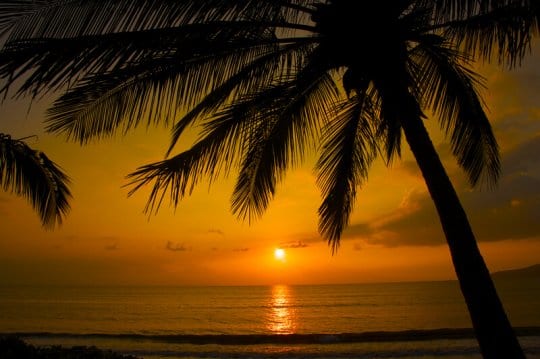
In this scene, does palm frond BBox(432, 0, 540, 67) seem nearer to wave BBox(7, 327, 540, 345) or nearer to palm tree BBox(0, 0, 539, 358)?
palm tree BBox(0, 0, 539, 358)

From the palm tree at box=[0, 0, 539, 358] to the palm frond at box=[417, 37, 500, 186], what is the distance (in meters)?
0.02

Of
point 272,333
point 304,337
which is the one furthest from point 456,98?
point 272,333

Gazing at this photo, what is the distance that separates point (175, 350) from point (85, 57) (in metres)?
17.8

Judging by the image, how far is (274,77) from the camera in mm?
5746

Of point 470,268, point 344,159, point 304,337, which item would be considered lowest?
point 304,337

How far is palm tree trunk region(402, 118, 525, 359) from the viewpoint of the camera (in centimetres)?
376

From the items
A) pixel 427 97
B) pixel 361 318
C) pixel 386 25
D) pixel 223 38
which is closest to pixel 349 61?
pixel 386 25

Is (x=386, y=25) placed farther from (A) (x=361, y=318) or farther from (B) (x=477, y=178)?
(A) (x=361, y=318)

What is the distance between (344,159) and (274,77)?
2037 mm

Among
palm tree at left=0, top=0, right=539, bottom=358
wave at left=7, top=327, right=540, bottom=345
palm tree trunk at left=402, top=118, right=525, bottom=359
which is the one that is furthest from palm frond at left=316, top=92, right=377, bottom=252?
wave at left=7, top=327, right=540, bottom=345

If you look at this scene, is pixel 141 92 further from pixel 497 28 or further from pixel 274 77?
pixel 497 28

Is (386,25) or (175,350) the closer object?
(386,25)

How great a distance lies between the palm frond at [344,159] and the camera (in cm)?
700

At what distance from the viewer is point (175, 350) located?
19.8 meters
